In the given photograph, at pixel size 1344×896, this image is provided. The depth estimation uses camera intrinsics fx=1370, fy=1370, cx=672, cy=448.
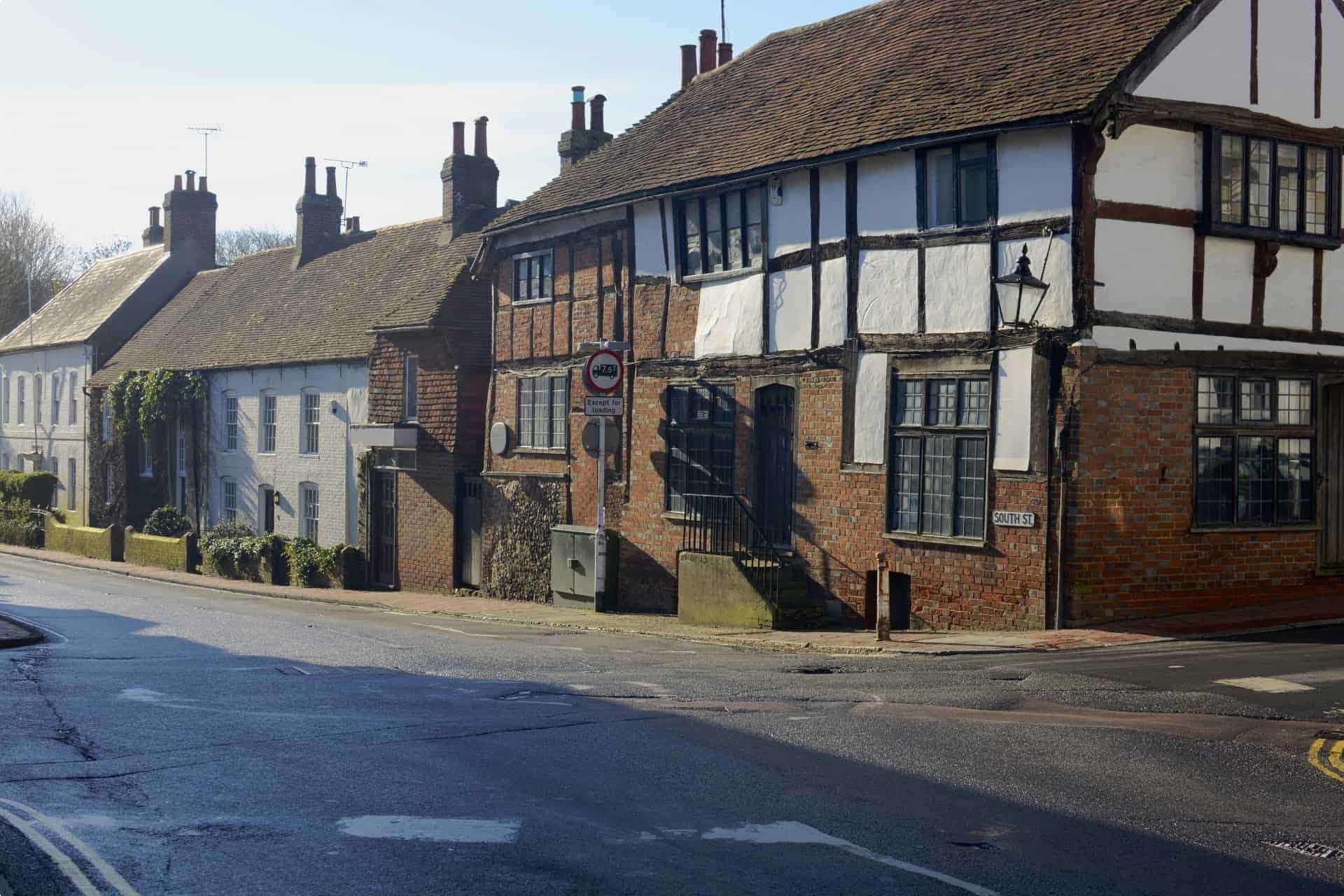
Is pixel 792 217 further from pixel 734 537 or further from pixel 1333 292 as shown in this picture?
pixel 1333 292

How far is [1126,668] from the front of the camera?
1344 cm

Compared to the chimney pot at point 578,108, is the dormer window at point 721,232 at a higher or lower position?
lower

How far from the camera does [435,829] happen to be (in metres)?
7.73

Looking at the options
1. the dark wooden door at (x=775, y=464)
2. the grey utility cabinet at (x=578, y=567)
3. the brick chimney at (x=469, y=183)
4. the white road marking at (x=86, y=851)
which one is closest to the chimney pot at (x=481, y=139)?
the brick chimney at (x=469, y=183)

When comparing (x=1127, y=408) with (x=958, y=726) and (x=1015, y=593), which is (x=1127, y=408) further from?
(x=958, y=726)

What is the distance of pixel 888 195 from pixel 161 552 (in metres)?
27.9

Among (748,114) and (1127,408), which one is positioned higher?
(748,114)

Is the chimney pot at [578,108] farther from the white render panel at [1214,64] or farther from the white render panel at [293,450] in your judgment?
the white render panel at [1214,64]

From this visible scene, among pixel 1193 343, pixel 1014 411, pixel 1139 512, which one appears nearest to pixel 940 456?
pixel 1014 411

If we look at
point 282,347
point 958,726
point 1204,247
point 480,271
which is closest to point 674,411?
point 480,271

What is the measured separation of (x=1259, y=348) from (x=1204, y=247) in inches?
60.8

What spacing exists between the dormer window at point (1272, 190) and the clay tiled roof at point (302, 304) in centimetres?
1734

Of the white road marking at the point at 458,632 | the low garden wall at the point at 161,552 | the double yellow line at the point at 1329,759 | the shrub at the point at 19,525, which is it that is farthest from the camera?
the shrub at the point at 19,525

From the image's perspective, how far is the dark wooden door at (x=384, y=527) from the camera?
105 ft
